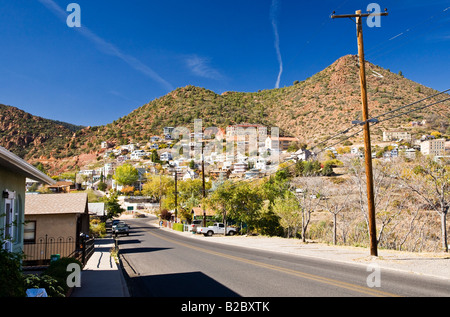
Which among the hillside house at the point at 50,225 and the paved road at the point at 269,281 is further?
the hillside house at the point at 50,225

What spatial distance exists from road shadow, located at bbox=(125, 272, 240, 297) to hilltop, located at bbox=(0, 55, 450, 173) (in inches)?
3497

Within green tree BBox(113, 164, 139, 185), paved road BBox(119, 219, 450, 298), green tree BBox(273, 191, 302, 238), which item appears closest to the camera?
paved road BBox(119, 219, 450, 298)

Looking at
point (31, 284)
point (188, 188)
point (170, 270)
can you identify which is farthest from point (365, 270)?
point (188, 188)

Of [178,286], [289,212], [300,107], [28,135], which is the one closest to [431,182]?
[289,212]

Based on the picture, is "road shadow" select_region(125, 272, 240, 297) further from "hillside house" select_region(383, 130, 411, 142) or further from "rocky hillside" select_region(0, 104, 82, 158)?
"rocky hillside" select_region(0, 104, 82, 158)

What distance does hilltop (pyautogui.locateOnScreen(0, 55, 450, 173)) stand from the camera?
10870cm

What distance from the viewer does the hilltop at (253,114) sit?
357ft

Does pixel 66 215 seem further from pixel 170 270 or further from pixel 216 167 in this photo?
pixel 216 167

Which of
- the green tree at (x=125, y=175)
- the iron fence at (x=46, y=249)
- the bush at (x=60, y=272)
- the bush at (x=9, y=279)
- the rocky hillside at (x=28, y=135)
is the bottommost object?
the iron fence at (x=46, y=249)

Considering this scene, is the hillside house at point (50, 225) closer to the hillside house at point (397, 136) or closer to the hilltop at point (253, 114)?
the hilltop at point (253, 114)

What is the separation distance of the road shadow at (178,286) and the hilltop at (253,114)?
3497 inches

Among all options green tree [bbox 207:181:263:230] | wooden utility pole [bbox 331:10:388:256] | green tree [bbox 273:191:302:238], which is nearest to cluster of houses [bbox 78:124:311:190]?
green tree [bbox 207:181:263:230]

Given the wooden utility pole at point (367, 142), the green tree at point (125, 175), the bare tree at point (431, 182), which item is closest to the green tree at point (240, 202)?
the bare tree at point (431, 182)
